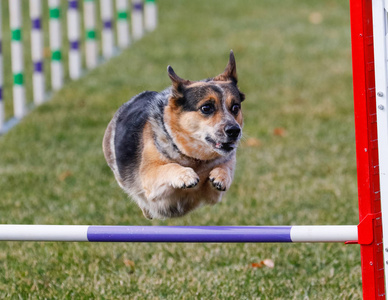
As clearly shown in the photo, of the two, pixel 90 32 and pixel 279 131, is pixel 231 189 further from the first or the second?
pixel 90 32

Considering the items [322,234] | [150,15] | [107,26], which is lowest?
[322,234]

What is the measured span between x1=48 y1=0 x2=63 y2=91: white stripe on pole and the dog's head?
6.53 meters

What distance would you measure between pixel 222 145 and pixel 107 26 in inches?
331

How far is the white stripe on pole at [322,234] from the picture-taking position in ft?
9.93

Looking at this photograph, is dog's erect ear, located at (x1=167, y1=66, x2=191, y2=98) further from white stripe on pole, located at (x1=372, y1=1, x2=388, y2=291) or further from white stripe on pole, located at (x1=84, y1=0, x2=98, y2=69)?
white stripe on pole, located at (x1=84, y1=0, x2=98, y2=69)

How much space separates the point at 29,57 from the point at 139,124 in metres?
9.04

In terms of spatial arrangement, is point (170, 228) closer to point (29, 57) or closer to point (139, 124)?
point (139, 124)

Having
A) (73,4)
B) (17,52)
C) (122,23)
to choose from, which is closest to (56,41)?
(73,4)

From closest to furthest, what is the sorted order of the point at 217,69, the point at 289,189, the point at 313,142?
the point at 289,189 → the point at 313,142 → the point at 217,69

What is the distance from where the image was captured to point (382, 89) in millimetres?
3008

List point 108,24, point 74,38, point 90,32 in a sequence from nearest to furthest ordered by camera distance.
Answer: point 74,38, point 90,32, point 108,24

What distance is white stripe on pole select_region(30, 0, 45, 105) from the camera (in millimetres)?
8578

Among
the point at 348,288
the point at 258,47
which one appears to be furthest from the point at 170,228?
the point at 258,47

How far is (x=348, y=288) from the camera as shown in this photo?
14.1ft
